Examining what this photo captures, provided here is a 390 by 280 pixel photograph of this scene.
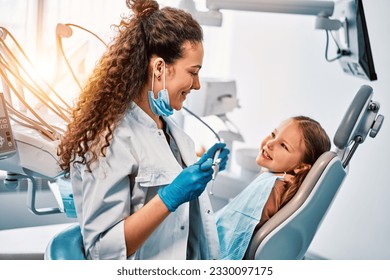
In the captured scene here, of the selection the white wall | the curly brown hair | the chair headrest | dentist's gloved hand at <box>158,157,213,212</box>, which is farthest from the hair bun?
the white wall

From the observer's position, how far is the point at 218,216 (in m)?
1.85

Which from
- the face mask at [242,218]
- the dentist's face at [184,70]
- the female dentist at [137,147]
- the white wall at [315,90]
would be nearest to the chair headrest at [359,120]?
the face mask at [242,218]

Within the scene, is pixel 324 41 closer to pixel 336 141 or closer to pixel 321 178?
pixel 336 141

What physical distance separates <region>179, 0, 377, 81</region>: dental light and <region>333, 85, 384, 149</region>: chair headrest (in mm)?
275

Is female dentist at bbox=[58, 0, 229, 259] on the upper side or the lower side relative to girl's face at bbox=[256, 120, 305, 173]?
upper

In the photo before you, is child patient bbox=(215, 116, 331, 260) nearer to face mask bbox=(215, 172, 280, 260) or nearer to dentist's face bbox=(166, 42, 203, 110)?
face mask bbox=(215, 172, 280, 260)

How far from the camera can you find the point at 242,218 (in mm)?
1734

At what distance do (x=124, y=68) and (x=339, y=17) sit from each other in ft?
3.49

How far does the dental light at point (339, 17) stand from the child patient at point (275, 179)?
0.36 meters

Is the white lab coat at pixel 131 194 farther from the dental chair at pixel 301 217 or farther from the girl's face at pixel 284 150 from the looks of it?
the girl's face at pixel 284 150

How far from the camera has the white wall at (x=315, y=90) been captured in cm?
250

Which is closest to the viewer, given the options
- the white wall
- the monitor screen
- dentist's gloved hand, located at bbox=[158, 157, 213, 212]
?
dentist's gloved hand, located at bbox=[158, 157, 213, 212]

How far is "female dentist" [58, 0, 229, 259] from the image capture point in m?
1.29

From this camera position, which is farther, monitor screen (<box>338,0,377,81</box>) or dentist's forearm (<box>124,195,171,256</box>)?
monitor screen (<box>338,0,377,81</box>)
